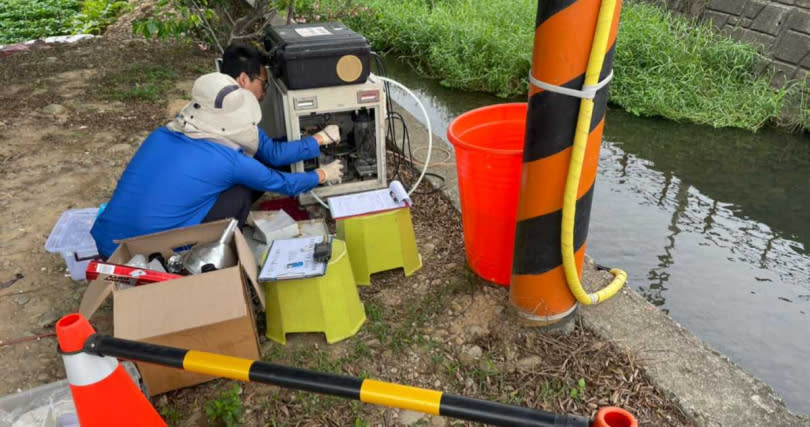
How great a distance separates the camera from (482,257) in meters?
2.70

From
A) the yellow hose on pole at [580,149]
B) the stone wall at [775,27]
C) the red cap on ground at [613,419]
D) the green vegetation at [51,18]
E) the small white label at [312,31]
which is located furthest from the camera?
the green vegetation at [51,18]

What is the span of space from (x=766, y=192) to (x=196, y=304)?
4.11 metres

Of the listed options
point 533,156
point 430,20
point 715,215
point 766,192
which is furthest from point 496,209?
point 430,20

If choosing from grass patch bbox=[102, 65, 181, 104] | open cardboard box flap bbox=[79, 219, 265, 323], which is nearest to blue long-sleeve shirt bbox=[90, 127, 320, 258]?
open cardboard box flap bbox=[79, 219, 265, 323]

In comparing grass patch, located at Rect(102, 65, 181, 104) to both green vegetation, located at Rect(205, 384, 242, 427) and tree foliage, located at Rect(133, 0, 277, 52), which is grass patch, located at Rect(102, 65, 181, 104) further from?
green vegetation, located at Rect(205, 384, 242, 427)

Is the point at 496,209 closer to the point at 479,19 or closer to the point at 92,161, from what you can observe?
the point at 92,161

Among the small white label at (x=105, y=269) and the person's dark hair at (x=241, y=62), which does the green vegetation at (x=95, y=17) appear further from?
the small white label at (x=105, y=269)

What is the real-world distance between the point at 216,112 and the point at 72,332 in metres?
1.31

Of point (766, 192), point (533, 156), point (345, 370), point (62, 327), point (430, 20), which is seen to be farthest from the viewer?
point (430, 20)

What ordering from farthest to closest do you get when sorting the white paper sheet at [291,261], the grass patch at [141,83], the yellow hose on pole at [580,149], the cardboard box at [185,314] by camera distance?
the grass patch at [141,83] → the white paper sheet at [291,261] → the cardboard box at [185,314] → the yellow hose on pole at [580,149]

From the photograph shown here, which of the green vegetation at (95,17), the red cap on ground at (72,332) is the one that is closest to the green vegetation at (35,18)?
the green vegetation at (95,17)

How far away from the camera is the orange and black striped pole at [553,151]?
178 centimetres

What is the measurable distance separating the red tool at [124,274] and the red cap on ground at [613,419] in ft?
5.31

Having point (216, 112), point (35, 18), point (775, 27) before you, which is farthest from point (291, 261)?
point (35, 18)
